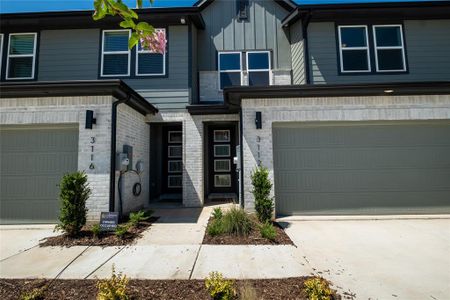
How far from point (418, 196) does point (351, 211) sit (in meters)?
1.85

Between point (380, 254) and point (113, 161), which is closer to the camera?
point (380, 254)

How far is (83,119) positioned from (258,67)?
6410mm

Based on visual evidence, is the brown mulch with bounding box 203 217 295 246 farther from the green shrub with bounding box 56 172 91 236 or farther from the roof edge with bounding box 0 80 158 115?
the roof edge with bounding box 0 80 158 115

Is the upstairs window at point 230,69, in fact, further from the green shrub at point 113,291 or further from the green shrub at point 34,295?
the green shrub at point 34,295

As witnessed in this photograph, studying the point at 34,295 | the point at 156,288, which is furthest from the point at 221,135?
the point at 34,295

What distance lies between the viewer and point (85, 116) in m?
5.93

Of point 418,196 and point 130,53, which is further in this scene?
point 130,53

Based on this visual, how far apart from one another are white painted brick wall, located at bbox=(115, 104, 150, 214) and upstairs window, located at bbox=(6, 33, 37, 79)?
4.59 m

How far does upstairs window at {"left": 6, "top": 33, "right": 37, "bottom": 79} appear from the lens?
8.52 metres

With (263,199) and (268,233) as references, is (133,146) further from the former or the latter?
(268,233)

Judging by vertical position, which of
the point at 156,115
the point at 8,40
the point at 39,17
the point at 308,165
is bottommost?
the point at 308,165

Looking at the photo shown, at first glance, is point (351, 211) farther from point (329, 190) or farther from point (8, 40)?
point (8, 40)

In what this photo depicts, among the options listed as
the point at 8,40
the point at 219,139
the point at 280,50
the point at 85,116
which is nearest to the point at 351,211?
the point at 219,139

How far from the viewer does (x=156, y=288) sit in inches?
121
